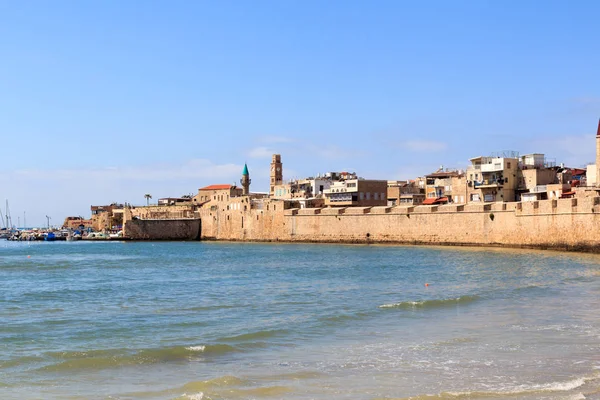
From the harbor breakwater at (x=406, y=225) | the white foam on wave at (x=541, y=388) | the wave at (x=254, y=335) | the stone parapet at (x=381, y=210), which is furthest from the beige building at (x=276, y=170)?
the white foam on wave at (x=541, y=388)

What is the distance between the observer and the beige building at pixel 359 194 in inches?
2119

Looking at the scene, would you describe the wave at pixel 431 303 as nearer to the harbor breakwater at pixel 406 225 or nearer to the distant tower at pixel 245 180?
the harbor breakwater at pixel 406 225

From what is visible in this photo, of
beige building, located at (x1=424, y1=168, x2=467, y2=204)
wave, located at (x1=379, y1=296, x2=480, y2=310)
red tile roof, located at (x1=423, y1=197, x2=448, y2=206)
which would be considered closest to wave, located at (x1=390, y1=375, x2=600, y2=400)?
wave, located at (x1=379, y1=296, x2=480, y2=310)

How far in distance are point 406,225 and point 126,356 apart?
33727mm

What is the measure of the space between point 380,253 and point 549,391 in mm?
28432

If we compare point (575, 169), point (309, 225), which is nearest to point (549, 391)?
point (309, 225)

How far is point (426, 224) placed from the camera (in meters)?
41.7

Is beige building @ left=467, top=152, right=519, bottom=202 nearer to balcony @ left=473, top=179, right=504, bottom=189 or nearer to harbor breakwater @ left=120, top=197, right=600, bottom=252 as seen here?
balcony @ left=473, top=179, right=504, bottom=189

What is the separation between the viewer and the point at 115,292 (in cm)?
1980

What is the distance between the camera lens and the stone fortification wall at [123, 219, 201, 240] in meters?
62.0

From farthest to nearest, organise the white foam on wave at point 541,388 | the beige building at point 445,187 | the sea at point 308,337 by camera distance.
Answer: the beige building at point 445,187
the sea at point 308,337
the white foam on wave at point 541,388

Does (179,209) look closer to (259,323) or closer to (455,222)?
(455,222)

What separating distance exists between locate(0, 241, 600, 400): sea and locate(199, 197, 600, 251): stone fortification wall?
30.5 ft

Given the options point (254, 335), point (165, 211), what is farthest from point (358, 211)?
point (254, 335)
